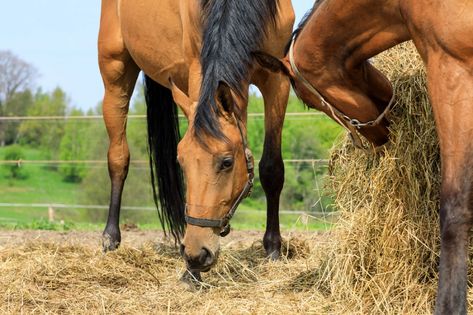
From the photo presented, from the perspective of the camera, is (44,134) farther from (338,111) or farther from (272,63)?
(338,111)

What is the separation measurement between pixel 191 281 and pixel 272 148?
111 cm

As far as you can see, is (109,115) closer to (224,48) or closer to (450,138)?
(224,48)

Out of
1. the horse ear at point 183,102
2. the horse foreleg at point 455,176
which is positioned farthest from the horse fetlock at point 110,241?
the horse foreleg at point 455,176

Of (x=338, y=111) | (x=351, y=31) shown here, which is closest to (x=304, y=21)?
(x=351, y=31)

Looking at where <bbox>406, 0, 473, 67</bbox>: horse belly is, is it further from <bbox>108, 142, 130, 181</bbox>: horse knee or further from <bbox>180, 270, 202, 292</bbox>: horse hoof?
<bbox>108, 142, 130, 181</bbox>: horse knee

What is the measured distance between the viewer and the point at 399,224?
10.9ft

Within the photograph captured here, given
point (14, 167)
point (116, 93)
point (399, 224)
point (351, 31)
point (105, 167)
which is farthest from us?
point (14, 167)

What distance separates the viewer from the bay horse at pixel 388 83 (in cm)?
255

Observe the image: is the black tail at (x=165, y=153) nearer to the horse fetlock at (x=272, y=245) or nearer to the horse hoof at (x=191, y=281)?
the horse fetlock at (x=272, y=245)

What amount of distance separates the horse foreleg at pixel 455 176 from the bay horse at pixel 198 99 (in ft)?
3.86

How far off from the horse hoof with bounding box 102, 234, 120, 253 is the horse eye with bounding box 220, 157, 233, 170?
2.19m

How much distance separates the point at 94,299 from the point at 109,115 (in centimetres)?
245

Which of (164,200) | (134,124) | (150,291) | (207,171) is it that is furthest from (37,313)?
(134,124)

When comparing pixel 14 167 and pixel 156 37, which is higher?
pixel 156 37
